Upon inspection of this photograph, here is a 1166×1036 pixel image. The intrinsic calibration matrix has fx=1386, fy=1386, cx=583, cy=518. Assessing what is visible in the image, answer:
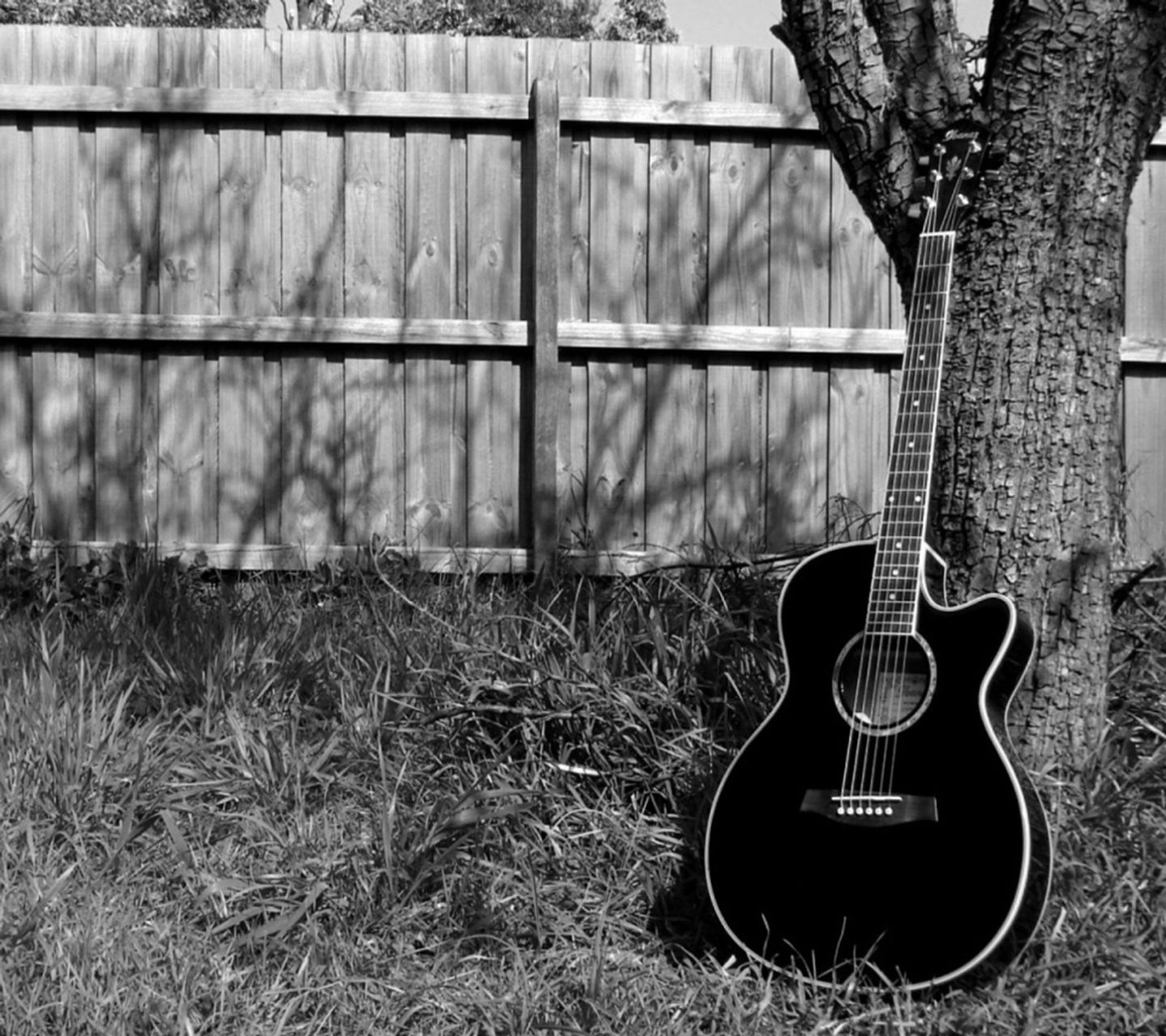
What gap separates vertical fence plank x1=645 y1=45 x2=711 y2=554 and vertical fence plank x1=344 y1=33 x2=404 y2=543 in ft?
2.96

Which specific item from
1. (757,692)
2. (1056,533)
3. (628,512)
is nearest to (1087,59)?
(1056,533)

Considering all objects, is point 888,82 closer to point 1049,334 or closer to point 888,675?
point 1049,334

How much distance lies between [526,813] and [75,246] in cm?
322

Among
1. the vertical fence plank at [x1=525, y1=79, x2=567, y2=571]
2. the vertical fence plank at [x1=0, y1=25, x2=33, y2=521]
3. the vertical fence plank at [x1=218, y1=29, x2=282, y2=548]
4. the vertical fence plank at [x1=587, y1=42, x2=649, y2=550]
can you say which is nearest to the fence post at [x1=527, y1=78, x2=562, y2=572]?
the vertical fence plank at [x1=525, y1=79, x2=567, y2=571]

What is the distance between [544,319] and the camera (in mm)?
4863

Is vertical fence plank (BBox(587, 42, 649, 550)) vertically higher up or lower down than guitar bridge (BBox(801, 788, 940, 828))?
higher up

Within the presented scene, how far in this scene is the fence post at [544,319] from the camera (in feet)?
16.0

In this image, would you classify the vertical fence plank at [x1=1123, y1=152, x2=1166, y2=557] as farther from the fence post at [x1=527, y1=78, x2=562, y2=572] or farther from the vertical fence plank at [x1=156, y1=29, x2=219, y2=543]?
the vertical fence plank at [x1=156, y1=29, x2=219, y2=543]

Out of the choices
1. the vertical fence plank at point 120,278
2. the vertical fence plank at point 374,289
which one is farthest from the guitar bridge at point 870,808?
the vertical fence plank at point 120,278

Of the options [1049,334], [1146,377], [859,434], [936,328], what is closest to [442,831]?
[936,328]

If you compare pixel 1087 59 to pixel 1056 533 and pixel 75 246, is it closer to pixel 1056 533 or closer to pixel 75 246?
pixel 1056 533

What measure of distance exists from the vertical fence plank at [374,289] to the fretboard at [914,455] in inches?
105

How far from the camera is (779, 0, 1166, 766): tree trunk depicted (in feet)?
8.43

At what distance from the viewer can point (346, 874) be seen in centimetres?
249
